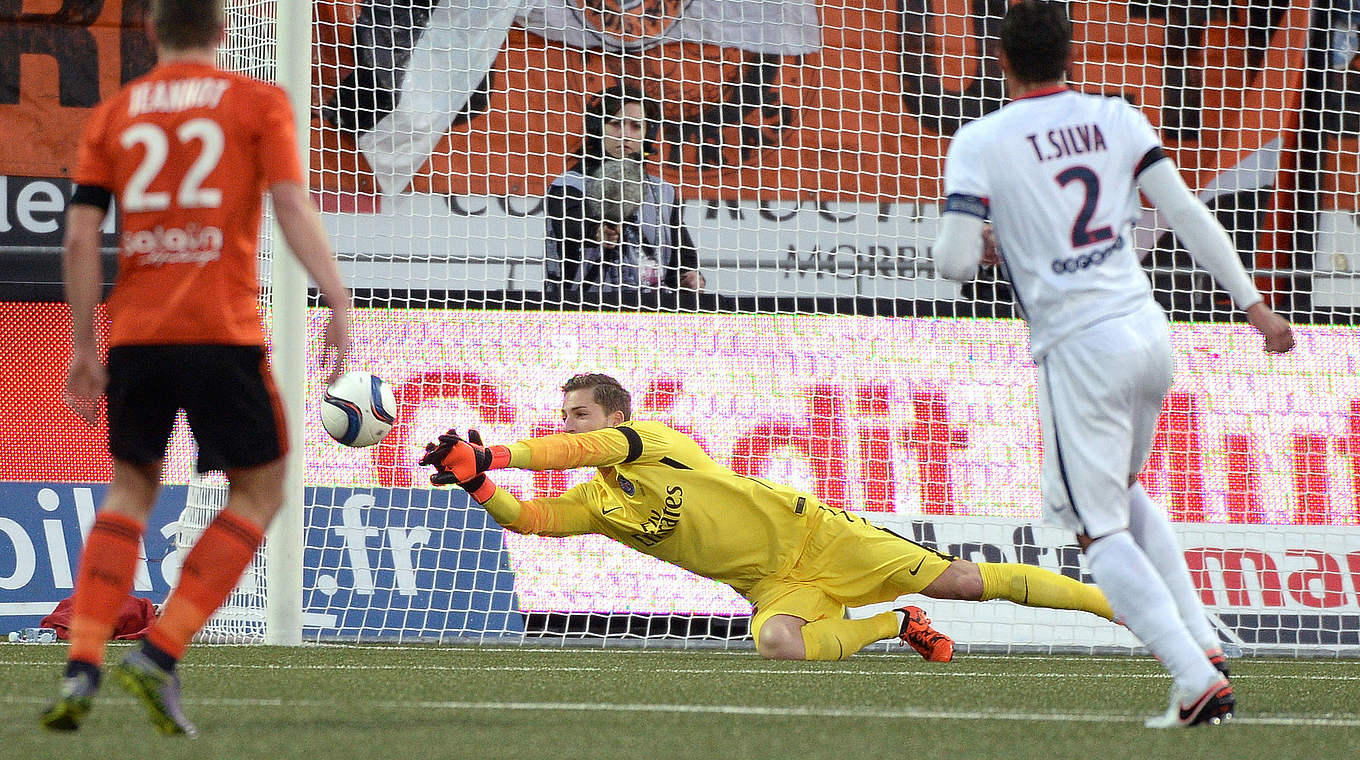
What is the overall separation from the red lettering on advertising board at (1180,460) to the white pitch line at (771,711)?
3565 millimetres

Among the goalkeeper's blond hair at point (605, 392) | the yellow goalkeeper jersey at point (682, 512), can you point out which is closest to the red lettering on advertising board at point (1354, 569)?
the yellow goalkeeper jersey at point (682, 512)

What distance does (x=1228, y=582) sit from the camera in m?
6.87

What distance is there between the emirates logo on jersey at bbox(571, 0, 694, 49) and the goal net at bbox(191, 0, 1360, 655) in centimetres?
1

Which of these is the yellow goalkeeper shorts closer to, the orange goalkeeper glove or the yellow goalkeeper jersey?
the yellow goalkeeper jersey

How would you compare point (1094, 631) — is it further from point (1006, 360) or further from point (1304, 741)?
point (1304, 741)

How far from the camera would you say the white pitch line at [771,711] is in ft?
11.1

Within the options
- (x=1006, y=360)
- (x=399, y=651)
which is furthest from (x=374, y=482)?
(x=1006, y=360)

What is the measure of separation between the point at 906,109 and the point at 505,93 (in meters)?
1.97

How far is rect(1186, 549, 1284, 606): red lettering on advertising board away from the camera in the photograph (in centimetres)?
682

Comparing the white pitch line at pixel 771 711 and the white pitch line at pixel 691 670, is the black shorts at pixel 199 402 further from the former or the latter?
the white pitch line at pixel 691 670

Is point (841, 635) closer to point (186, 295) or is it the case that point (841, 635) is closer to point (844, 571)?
point (844, 571)

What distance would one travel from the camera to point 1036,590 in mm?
5570

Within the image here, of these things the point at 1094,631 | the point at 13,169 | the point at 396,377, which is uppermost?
the point at 13,169

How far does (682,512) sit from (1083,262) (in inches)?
96.0
